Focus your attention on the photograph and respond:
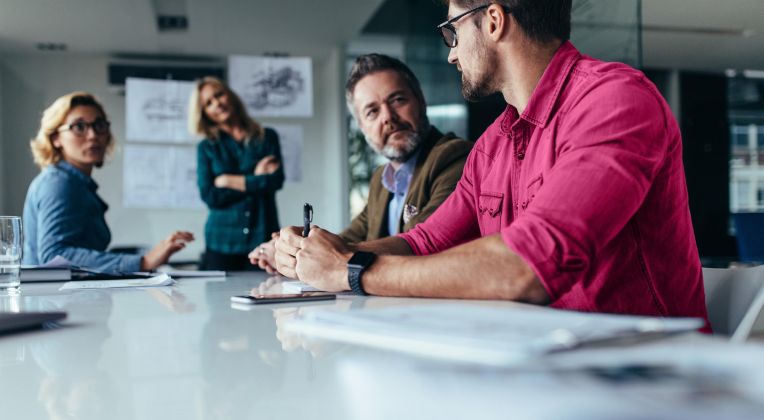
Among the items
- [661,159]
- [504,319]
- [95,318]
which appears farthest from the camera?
[661,159]

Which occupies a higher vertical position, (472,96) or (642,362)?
(472,96)

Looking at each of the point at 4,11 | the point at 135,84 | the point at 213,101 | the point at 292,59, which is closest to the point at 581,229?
the point at 213,101

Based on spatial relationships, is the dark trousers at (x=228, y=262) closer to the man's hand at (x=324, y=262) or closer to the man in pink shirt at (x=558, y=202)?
the man in pink shirt at (x=558, y=202)

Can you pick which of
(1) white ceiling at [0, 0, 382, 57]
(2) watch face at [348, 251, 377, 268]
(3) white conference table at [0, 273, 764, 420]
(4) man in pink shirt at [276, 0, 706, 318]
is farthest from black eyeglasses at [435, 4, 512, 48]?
(1) white ceiling at [0, 0, 382, 57]

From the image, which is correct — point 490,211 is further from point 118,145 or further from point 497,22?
point 118,145

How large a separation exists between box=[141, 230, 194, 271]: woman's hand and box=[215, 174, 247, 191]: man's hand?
1280 millimetres

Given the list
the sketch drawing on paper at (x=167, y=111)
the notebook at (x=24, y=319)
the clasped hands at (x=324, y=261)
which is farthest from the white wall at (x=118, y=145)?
the notebook at (x=24, y=319)

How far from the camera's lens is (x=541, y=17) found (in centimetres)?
152

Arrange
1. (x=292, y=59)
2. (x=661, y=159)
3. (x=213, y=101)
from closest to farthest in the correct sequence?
(x=661, y=159) < (x=213, y=101) < (x=292, y=59)

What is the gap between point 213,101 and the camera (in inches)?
154

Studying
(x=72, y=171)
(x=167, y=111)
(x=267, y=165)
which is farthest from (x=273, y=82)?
(x=72, y=171)

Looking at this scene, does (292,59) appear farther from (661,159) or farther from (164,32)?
(661,159)

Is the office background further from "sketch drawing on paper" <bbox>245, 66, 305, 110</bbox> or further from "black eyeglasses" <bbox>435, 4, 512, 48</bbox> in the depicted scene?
"black eyeglasses" <bbox>435, 4, 512, 48</bbox>

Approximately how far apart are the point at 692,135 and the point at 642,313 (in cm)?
926
